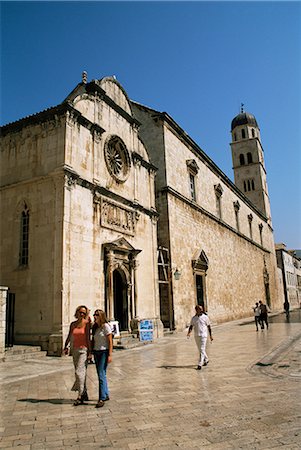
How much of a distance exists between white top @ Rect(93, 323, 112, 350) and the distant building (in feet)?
192

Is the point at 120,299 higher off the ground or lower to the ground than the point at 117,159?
lower

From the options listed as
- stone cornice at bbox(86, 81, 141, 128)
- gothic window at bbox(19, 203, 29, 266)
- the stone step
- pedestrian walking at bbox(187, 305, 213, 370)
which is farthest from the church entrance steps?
stone cornice at bbox(86, 81, 141, 128)

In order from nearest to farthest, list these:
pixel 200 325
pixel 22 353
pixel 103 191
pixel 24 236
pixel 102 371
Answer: pixel 102 371
pixel 200 325
pixel 22 353
pixel 24 236
pixel 103 191

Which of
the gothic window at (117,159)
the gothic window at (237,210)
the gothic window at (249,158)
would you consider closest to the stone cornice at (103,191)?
the gothic window at (117,159)

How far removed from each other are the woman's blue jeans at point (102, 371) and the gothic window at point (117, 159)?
34.3ft

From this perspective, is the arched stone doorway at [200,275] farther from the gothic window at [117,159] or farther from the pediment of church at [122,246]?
the gothic window at [117,159]

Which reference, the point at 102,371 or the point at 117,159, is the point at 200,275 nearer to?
the point at 117,159

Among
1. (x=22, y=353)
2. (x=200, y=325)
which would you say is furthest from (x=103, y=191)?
(x=200, y=325)

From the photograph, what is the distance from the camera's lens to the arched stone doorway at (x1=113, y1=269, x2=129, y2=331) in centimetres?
1520

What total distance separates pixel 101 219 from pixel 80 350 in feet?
27.9

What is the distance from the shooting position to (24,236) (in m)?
12.8

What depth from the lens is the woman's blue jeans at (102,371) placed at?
5.45 meters

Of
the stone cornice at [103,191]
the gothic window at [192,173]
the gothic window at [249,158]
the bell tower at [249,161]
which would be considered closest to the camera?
the stone cornice at [103,191]

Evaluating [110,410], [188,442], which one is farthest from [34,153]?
[188,442]
